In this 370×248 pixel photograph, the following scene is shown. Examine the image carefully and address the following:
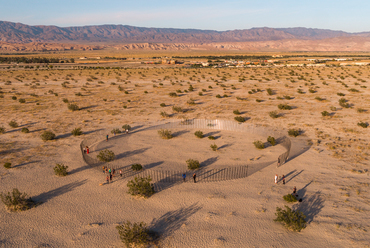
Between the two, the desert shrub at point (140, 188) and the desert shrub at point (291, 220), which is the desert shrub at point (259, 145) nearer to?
the desert shrub at point (291, 220)

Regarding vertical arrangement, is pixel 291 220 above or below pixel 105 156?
below

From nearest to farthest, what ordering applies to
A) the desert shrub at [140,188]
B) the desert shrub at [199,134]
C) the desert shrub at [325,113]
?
Result: the desert shrub at [140,188]
the desert shrub at [199,134]
the desert shrub at [325,113]

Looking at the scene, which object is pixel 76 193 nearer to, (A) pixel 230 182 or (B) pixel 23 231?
(B) pixel 23 231

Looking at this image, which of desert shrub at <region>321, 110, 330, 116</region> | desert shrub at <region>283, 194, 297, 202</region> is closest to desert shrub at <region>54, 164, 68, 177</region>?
desert shrub at <region>283, 194, 297, 202</region>

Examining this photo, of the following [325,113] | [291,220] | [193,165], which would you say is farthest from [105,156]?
[325,113]

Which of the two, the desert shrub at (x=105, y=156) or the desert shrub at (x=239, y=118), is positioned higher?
the desert shrub at (x=239, y=118)

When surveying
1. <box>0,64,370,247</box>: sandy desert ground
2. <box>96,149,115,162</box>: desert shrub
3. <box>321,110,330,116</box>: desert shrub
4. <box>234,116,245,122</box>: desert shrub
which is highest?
<box>321,110,330,116</box>: desert shrub

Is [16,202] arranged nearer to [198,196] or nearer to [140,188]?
[140,188]

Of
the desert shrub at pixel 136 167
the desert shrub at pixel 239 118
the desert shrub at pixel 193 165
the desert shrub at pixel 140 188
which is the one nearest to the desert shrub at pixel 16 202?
the desert shrub at pixel 140 188

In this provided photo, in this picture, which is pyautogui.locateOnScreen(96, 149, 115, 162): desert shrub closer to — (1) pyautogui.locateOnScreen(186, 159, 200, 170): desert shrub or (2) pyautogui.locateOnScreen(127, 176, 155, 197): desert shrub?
(2) pyautogui.locateOnScreen(127, 176, 155, 197): desert shrub

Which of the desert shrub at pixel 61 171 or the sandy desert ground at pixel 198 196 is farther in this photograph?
the desert shrub at pixel 61 171

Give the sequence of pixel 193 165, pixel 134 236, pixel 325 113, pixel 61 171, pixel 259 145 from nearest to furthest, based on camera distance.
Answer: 1. pixel 134 236
2. pixel 61 171
3. pixel 193 165
4. pixel 259 145
5. pixel 325 113
